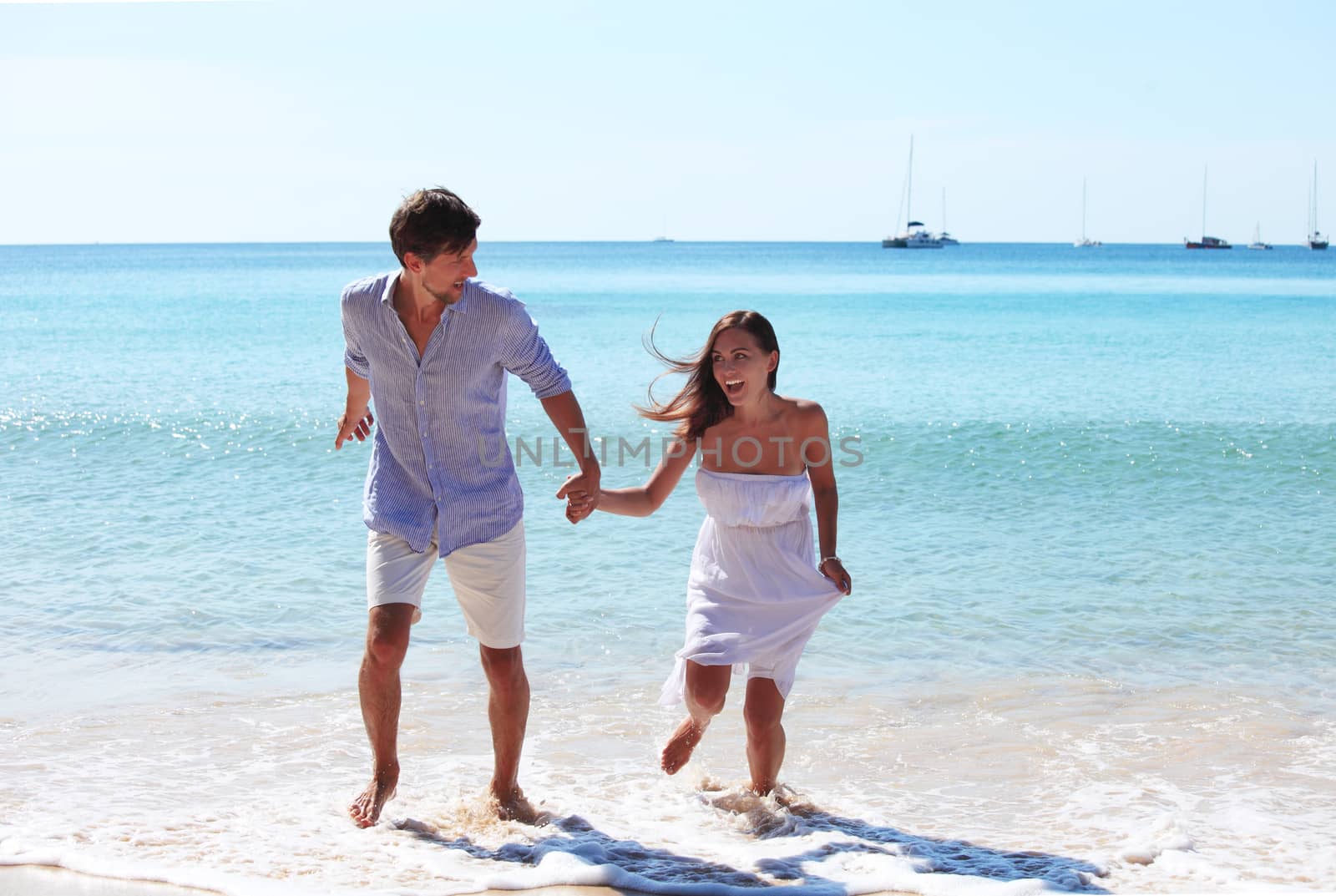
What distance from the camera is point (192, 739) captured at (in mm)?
4941

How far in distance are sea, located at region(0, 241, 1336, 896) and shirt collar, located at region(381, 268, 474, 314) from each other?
1.72 m

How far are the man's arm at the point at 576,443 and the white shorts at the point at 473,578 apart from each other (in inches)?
9.6

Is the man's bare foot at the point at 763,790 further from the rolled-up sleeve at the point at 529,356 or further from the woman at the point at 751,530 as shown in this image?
the rolled-up sleeve at the point at 529,356

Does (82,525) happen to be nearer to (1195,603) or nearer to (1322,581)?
(1195,603)

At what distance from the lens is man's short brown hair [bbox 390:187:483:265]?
3600 millimetres

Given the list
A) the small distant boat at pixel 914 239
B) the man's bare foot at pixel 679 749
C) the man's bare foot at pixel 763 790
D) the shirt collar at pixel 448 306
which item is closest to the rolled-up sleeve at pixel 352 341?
the shirt collar at pixel 448 306

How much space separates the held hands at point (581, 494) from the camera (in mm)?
3887

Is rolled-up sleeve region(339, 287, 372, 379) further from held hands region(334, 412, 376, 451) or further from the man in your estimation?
held hands region(334, 412, 376, 451)

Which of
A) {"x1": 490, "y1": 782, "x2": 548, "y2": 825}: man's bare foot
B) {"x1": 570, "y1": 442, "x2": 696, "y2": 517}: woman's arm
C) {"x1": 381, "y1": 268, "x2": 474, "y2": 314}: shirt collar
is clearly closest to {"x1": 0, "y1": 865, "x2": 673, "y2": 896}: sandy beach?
{"x1": 490, "y1": 782, "x2": 548, "y2": 825}: man's bare foot

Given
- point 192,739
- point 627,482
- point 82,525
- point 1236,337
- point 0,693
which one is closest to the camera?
point 192,739

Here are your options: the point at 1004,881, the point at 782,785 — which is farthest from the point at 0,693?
the point at 1004,881

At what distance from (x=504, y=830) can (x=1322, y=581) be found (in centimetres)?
600

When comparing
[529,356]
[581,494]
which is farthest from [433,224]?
[581,494]

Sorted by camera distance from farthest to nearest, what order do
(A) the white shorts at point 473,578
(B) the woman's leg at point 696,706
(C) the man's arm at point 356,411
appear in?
(C) the man's arm at point 356,411, (B) the woman's leg at point 696,706, (A) the white shorts at point 473,578
